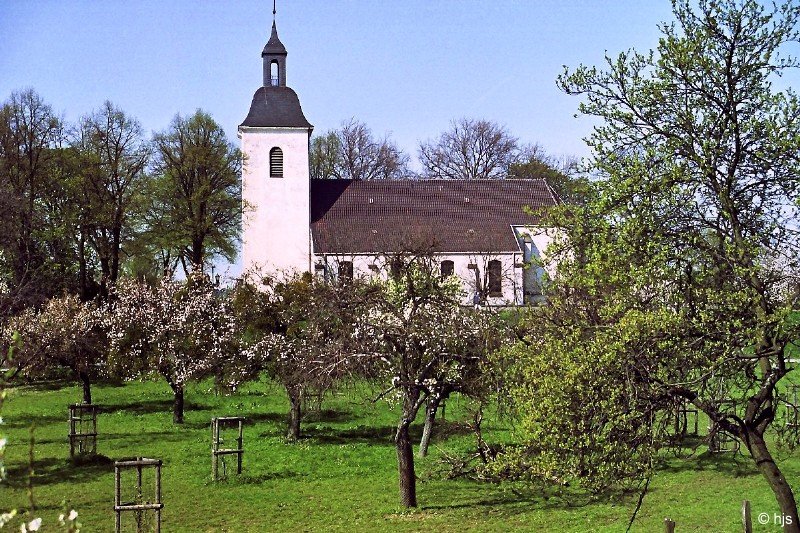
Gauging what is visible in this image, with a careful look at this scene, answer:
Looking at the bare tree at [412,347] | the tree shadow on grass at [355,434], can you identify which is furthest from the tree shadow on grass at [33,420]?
the bare tree at [412,347]

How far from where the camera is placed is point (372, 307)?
1981 centimetres

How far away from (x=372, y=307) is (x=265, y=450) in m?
7.85

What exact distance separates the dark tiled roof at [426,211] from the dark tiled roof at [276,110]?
15.5 ft

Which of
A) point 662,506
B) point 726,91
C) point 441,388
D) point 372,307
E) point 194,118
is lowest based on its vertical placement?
point 662,506

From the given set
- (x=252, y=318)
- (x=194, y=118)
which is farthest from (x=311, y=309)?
(x=194, y=118)

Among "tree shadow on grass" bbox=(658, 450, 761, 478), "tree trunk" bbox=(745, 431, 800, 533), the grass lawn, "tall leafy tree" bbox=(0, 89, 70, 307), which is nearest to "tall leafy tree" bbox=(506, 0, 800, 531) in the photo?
"tree trunk" bbox=(745, 431, 800, 533)

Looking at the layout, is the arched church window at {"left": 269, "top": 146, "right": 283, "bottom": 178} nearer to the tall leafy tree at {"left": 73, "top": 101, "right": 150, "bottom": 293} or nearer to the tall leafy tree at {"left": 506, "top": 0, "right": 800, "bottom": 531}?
the tall leafy tree at {"left": 73, "top": 101, "right": 150, "bottom": 293}

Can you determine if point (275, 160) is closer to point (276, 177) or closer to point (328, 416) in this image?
point (276, 177)

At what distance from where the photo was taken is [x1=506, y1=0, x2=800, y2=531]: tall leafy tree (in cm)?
1172

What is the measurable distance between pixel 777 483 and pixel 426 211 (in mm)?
51336

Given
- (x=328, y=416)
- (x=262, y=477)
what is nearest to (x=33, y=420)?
(x=328, y=416)

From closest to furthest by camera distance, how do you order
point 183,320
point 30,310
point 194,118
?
point 183,320 < point 30,310 < point 194,118

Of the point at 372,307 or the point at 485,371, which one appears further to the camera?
the point at 372,307

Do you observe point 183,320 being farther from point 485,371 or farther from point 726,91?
point 726,91
